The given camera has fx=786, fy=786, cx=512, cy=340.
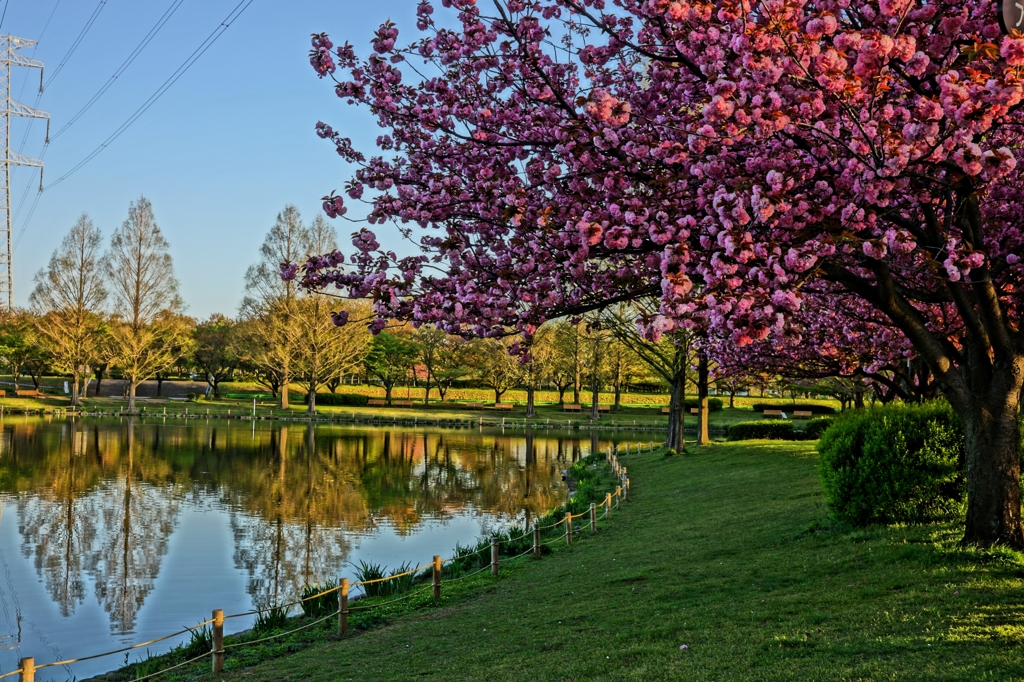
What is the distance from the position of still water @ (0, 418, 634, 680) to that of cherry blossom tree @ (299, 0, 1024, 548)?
8.63 m

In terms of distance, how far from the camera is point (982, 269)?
8172 mm

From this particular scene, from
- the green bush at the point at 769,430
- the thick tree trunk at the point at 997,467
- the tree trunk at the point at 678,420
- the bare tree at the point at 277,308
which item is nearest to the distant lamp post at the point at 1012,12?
the thick tree trunk at the point at 997,467

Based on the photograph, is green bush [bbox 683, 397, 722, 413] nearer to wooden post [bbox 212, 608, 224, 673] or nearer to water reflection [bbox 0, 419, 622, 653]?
water reflection [bbox 0, 419, 622, 653]

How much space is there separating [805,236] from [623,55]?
13.4 feet

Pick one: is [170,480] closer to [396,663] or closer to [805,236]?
[396,663]

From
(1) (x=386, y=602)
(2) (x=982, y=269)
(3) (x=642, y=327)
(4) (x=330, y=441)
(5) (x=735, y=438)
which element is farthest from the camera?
(4) (x=330, y=441)

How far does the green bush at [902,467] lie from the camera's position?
1128cm

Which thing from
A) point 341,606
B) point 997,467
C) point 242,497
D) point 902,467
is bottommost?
point 242,497

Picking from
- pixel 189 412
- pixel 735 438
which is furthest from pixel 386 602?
pixel 189 412

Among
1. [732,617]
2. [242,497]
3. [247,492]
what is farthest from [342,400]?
[732,617]

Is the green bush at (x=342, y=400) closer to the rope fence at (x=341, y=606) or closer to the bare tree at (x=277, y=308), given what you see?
the bare tree at (x=277, y=308)

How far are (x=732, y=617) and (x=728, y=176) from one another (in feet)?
15.9

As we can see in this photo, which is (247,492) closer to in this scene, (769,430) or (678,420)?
(678,420)

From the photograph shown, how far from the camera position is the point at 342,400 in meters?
78.3
